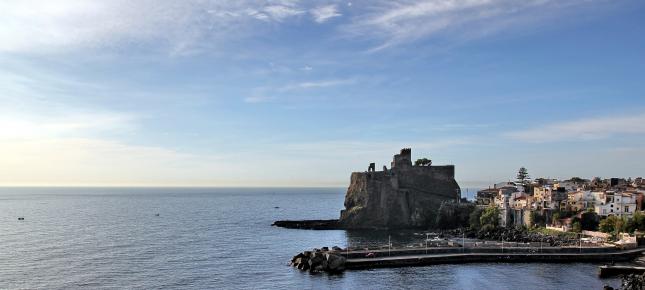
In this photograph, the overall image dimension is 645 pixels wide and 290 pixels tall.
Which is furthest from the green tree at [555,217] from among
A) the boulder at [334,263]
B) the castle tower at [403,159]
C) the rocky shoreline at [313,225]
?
the boulder at [334,263]

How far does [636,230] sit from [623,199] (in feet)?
42.8

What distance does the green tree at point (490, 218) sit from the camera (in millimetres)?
122625

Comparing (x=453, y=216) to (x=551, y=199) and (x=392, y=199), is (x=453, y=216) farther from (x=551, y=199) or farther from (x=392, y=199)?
(x=551, y=199)

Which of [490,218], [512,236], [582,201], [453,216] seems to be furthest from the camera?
[453,216]

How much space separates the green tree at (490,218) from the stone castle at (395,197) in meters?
16.0

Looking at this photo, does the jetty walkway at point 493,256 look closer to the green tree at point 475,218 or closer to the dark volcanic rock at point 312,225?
the green tree at point 475,218

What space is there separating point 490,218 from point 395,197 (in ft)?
81.6

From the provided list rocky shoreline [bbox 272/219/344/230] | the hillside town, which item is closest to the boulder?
the hillside town

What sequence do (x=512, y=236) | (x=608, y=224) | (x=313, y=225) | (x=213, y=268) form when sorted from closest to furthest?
(x=213, y=268)
(x=608, y=224)
(x=512, y=236)
(x=313, y=225)

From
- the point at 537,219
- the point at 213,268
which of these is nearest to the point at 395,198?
the point at 537,219

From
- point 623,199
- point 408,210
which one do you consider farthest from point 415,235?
point 623,199

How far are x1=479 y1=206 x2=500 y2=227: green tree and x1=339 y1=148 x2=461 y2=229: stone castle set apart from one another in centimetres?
1597

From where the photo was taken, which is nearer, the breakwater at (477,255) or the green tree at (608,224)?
the breakwater at (477,255)

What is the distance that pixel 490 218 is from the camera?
124 metres
